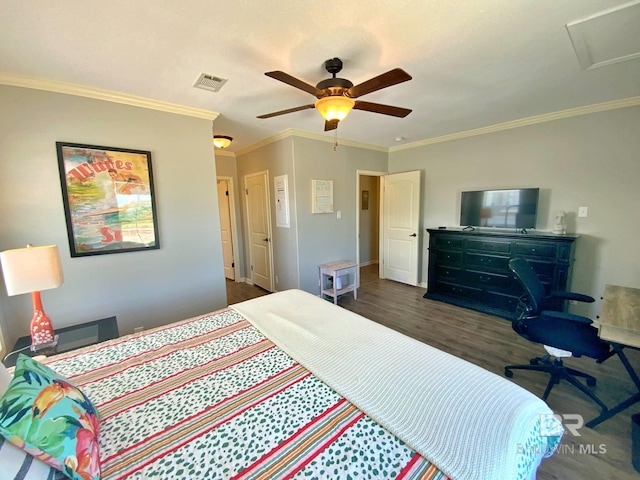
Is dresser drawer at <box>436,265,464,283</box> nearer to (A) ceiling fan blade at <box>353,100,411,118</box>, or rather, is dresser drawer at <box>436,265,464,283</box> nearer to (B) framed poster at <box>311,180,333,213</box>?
(B) framed poster at <box>311,180,333,213</box>

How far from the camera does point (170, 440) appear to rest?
0.90 metres

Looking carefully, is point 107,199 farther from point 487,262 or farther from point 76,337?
point 487,262

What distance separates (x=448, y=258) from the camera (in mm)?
3756

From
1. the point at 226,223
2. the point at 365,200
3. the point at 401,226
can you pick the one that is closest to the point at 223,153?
the point at 226,223

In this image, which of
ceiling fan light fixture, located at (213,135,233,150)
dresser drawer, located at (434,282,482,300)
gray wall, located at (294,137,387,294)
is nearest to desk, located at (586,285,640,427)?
dresser drawer, located at (434,282,482,300)

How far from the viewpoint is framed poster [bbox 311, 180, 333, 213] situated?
12.3 feet

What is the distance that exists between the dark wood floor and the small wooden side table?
189 mm

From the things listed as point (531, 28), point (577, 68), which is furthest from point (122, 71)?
point (577, 68)

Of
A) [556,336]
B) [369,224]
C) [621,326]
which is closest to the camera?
[621,326]

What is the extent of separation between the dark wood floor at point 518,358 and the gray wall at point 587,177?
0.96 metres

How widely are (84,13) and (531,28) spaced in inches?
97.2

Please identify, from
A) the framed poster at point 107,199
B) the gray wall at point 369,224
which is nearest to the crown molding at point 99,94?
the framed poster at point 107,199

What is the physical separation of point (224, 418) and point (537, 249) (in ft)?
11.5

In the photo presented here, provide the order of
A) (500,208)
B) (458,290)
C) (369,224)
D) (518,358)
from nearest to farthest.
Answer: (518,358) → (500,208) → (458,290) → (369,224)
